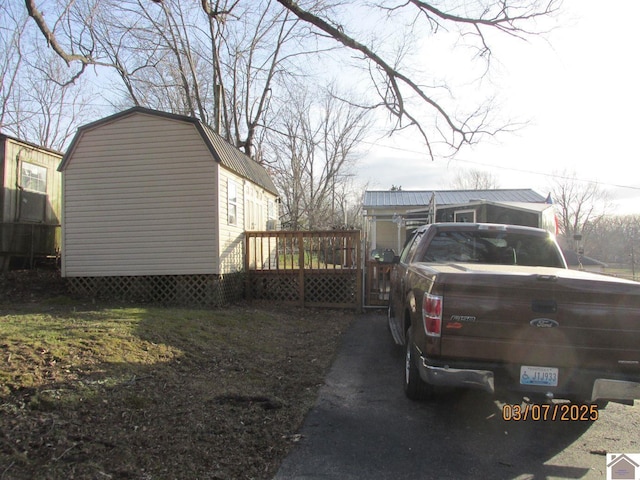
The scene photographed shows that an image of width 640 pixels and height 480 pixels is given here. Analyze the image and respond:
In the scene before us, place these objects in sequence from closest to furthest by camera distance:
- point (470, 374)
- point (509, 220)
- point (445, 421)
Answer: point (470, 374) < point (445, 421) < point (509, 220)

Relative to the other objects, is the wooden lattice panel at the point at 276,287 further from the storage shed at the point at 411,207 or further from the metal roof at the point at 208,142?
the storage shed at the point at 411,207

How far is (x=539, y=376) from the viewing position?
11.2 ft

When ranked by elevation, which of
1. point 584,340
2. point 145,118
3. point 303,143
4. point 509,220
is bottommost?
point 584,340

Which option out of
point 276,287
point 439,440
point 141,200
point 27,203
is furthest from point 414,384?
point 27,203

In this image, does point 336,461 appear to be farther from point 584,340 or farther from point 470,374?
point 584,340

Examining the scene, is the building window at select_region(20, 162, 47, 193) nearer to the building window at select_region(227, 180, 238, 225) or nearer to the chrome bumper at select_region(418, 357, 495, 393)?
the building window at select_region(227, 180, 238, 225)

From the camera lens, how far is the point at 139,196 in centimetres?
1014

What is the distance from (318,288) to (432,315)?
7711mm

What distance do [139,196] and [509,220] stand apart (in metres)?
9.69

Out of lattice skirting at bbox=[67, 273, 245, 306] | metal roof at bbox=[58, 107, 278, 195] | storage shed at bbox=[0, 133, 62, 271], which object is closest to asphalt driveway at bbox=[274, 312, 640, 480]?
lattice skirting at bbox=[67, 273, 245, 306]

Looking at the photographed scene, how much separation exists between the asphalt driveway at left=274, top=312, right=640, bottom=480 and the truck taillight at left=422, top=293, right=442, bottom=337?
3.11 feet

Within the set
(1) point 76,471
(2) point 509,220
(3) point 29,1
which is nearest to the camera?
(1) point 76,471

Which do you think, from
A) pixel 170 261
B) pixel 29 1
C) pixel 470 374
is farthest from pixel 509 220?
pixel 29 1
